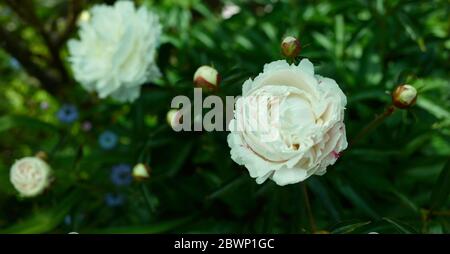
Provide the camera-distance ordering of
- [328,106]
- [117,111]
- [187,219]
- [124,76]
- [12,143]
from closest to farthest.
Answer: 1. [328,106]
2. [124,76]
3. [187,219]
4. [117,111]
5. [12,143]

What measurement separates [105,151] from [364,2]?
880 millimetres

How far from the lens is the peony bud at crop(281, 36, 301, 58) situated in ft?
2.91

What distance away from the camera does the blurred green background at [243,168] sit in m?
1.26

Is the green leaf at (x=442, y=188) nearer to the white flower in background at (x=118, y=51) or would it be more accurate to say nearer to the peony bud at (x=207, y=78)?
the peony bud at (x=207, y=78)

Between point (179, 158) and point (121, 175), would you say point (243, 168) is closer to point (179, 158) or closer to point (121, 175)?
A: point (179, 158)

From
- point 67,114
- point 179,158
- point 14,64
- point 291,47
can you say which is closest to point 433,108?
point 291,47

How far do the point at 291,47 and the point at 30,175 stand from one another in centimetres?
70

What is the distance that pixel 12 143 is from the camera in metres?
2.09

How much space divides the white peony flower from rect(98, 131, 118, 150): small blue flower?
2.72 feet

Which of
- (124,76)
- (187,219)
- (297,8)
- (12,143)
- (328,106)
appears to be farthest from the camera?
(12,143)

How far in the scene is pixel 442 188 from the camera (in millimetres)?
1035

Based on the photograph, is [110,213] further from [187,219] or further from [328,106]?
[328,106]

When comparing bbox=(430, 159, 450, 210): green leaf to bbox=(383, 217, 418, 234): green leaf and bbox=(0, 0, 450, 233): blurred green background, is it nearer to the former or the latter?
bbox=(0, 0, 450, 233): blurred green background
